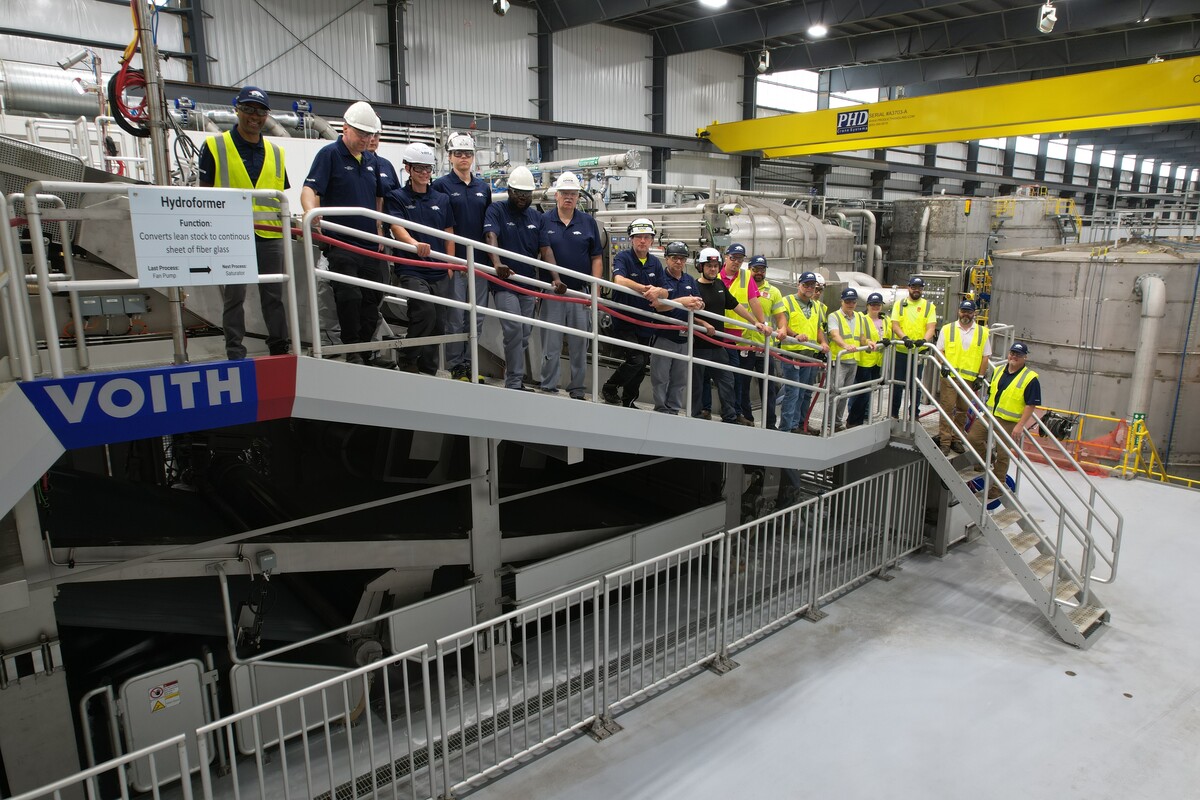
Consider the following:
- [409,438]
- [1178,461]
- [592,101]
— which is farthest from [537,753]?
[592,101]

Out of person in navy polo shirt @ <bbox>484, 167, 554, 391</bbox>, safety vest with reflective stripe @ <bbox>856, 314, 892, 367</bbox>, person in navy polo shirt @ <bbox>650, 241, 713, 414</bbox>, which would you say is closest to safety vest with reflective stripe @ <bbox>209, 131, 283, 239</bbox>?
person in navy polo shirt @ <bbox>484, 167, 554, 391</bbox>

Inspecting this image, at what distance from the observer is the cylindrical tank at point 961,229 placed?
2495 cm

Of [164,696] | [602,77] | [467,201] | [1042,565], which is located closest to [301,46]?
[602,77]

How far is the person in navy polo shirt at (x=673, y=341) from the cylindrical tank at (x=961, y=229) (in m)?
21.8

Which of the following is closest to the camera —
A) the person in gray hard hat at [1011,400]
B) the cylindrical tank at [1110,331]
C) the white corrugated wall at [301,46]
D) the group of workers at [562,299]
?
the group of workers at [562,299]

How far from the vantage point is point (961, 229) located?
25953 millimetres

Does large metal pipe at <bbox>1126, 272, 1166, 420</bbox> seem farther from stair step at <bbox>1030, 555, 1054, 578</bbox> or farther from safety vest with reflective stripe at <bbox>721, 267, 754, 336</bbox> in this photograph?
safety vest with reflective stripe at <bbox>721, 267, 754, 336</bbox>

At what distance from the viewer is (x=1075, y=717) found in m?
6.36

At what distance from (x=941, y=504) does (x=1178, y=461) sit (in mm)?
10946

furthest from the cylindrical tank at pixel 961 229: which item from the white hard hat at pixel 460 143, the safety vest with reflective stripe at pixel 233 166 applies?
the safety vest with reflective stripe at pixel 233 166

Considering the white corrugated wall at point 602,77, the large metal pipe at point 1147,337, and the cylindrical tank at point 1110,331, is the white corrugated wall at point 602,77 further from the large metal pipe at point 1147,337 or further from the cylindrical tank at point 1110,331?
the large metal pipe at point 1147,337

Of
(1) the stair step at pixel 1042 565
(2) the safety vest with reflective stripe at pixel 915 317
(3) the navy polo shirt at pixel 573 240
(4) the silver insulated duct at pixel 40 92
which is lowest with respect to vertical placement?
(1) the stair step at pixel 1042 565

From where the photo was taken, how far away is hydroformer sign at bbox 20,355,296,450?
3541 millimetres

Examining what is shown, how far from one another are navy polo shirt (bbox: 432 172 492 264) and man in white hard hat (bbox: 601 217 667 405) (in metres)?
1.28
